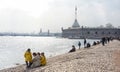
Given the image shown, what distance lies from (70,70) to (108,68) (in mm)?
2228

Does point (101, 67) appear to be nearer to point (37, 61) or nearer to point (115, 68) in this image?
point (115, 68)

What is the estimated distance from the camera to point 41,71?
20047 millimetres

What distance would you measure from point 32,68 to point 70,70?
4739 millimetres

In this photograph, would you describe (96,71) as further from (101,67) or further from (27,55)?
(27,55)

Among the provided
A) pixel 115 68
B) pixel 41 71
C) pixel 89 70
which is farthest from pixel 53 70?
pixel 115 68

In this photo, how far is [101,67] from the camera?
19.5 meters

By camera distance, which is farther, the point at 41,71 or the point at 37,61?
the point at 37,61

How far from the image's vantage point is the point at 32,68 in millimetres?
22641

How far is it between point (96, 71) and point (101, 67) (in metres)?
1.76

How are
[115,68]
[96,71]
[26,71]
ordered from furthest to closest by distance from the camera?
[26,71]
[115,68]
[96,71]

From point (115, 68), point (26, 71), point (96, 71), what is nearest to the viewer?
point (96, 71)

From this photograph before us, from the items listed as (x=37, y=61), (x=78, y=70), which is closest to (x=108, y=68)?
(x=78, y=70)

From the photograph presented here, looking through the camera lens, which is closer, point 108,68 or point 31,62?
point 108,68

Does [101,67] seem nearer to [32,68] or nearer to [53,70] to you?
[53,70]
